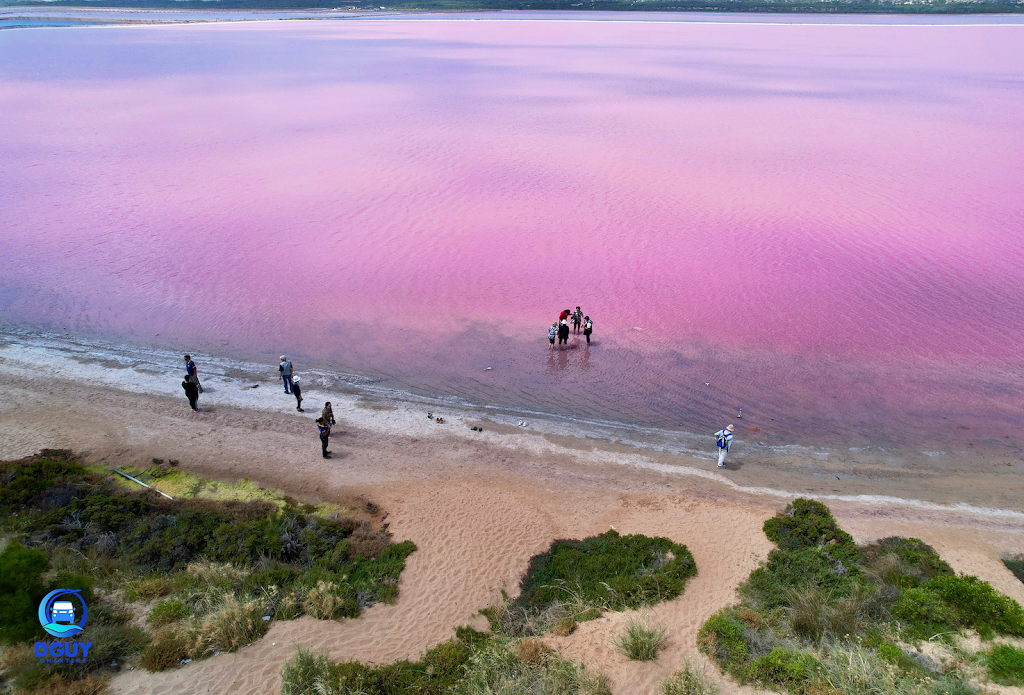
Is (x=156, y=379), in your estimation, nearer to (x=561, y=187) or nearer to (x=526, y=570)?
(x=526, y=570)

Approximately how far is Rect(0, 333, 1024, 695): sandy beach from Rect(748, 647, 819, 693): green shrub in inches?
13.1

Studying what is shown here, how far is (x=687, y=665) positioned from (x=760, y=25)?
386 feet

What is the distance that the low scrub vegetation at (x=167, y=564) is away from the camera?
26.5 feet

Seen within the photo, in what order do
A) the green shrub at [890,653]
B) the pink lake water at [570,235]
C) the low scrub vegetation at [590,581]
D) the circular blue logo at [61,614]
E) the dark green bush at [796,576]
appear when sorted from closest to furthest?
the green shrub at [890,653]
the circular blue logo at [61,614]
the low scrub vegetation at [590,581]
the dark green bush at [796,576]
the pink lake water at [570,235]

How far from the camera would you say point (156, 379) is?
16.9 m

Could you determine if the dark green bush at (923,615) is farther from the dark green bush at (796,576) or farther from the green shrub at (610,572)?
the green shrub at (610,572)

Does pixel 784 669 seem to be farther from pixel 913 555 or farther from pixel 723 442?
pixel 723 442

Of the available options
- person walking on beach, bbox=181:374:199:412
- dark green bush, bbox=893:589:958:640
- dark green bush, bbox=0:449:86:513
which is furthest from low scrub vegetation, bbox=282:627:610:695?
person walking on beach, bbox=181:374:199:412

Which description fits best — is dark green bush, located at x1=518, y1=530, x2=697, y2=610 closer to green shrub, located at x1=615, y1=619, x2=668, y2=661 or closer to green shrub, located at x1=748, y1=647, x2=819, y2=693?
green shrub, located at x1=615, y1=619, x2=668, y2=661

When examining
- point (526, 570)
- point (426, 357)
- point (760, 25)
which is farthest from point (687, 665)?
point (760, 25)

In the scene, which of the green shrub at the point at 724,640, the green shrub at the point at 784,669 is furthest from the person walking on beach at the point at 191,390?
the green shrub at the point at 784,669

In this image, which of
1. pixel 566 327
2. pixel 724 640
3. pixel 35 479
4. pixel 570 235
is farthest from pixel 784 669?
pixel 570 235

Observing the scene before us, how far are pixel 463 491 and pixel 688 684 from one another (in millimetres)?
6112

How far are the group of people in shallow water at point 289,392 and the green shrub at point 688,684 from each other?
854 centimetres
